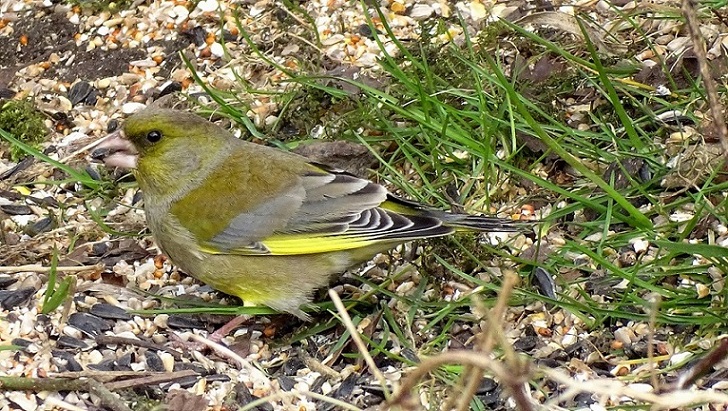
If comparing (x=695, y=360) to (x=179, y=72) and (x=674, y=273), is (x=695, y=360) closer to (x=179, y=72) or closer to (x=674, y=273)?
(x=674, y=273)

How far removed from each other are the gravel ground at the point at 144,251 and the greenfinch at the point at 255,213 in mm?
239

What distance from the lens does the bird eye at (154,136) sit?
14.3ft

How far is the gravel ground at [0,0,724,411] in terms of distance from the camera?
379 centimetres

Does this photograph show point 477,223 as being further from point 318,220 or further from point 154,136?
point 154,136

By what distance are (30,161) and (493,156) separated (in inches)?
86.7

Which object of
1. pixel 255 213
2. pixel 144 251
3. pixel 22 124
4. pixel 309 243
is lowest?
pixel 144 251

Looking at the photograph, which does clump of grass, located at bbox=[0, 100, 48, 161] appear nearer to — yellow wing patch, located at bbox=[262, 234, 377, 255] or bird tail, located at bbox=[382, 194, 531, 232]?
yellow wing patch, located at bbox=[262, 234, 377, 255]

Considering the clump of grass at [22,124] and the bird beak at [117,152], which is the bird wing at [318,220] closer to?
the bird beak at [117,152]

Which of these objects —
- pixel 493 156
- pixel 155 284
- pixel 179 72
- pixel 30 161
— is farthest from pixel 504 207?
pixel 30 161

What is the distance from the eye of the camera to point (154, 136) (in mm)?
4355

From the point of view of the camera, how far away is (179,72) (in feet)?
18.0

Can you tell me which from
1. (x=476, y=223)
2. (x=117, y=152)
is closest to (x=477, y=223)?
(x=476, y=223)

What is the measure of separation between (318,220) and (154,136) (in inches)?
30.9

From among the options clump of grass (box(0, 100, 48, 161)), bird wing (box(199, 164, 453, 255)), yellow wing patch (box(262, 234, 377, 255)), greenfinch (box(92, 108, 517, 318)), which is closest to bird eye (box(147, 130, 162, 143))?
greenfinch (box(92, 108, 517, 318))
